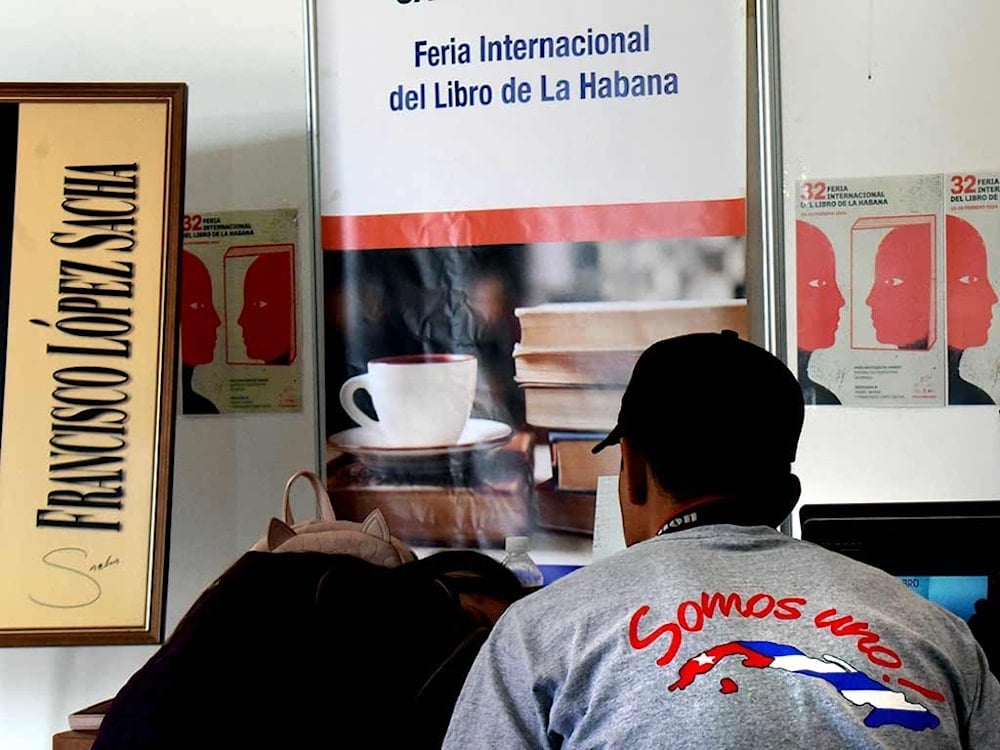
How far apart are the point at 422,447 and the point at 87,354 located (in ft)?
1.96

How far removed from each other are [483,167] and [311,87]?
1.15 ft

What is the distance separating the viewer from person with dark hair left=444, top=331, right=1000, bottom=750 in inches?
36.1

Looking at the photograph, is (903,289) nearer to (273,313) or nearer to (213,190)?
(273,313)

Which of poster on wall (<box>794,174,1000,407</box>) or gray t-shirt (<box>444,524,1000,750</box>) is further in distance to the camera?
poster on wall (<box>794,174,1000,407</box>)

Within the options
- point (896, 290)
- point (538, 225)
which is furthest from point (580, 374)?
point (896, 290)

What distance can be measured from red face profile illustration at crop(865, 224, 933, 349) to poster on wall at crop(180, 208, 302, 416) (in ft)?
3.38

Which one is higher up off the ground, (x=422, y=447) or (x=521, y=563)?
(x=422, y=447)

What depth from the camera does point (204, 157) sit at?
79.3 inches

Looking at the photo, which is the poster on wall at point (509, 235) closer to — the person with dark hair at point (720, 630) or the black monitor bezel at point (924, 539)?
the black monitor bezel at point (924, 539)

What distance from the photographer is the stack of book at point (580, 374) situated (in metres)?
1.89

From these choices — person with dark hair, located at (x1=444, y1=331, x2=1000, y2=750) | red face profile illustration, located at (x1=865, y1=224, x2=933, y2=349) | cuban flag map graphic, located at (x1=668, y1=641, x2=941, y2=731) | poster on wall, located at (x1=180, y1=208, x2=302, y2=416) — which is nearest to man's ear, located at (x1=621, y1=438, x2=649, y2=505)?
person with dark hair, located at (x1=444, y1=331, x2=1000, y2=750)

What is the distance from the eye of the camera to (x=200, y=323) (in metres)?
2.01

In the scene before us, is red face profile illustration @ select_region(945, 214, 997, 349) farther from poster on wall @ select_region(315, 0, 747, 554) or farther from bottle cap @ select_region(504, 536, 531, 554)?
bottle cap @ select_region(504, 536, 531, 554)

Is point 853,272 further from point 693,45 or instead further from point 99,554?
point 99,554
